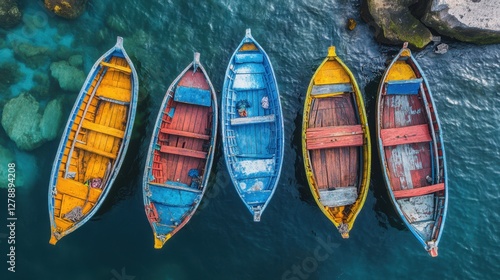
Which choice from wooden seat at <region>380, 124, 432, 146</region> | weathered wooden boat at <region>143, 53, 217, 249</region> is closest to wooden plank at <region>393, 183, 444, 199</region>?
wooden seat at <region>380, 124, 432, 146</region>

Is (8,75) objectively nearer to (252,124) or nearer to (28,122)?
(28,122)

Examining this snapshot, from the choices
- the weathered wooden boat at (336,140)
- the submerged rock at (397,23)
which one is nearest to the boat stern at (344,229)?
the weathered wooden boat at (336,140)

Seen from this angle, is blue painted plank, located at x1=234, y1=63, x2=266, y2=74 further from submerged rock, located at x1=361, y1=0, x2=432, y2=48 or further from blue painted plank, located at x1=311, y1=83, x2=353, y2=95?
submerged rock, located at x1=361, y1=0, x2=432, y2=48

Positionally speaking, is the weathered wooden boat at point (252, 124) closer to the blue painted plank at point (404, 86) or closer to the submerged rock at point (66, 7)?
the blue painted plank at point (404, 86)

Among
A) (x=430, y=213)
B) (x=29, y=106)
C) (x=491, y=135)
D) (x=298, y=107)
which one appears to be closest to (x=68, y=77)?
(x=29, y=106)

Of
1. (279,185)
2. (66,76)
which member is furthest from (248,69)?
(66,76)

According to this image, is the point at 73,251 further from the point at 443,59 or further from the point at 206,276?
the point at 443,59
